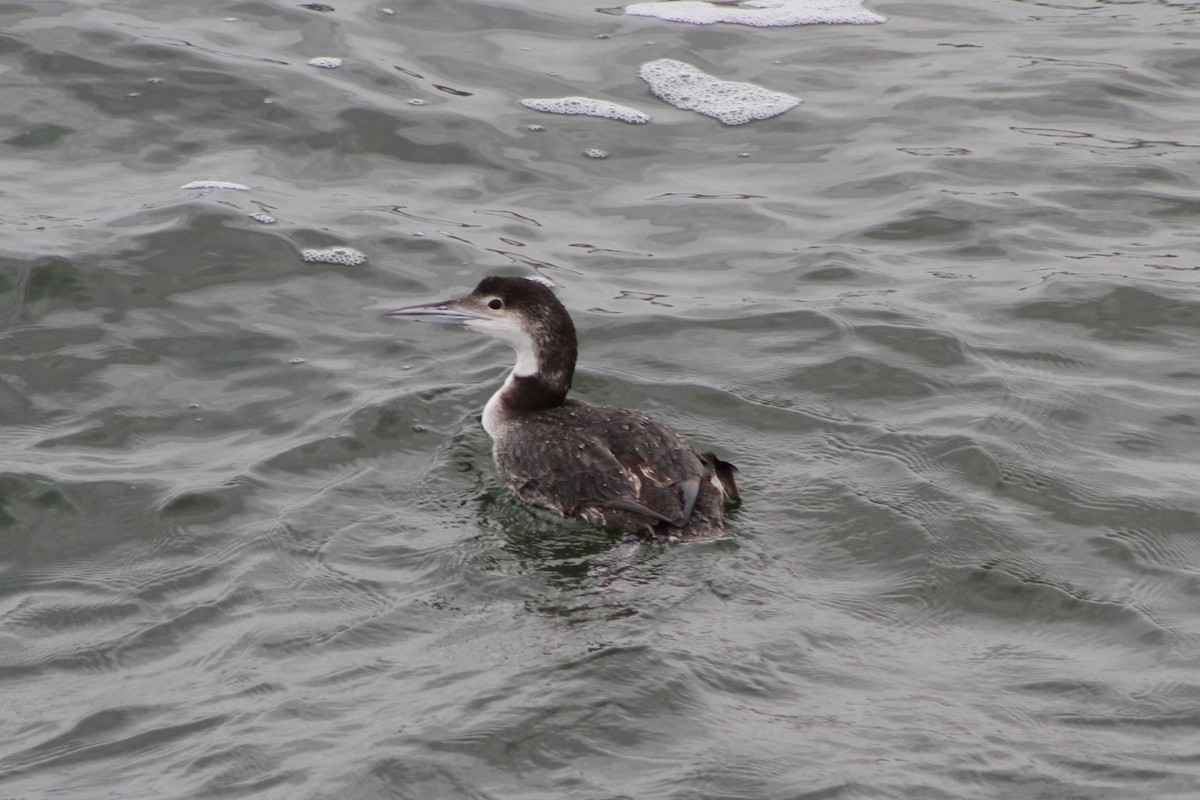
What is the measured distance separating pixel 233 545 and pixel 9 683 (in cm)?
124

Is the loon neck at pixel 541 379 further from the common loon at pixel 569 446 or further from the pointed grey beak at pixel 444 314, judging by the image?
the pointed grey beak at pixel 444 314

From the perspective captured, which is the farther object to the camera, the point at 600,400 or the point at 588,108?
the point at 588,108

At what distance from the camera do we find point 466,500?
724 centimetres

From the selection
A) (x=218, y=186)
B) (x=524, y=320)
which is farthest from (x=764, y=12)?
(x=524, y=320)

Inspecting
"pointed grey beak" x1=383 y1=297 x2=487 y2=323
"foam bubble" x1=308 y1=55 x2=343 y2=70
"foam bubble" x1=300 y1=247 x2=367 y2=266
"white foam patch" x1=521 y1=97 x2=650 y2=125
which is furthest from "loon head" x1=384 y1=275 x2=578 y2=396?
"foam bubble" x1=308 y1=55 x2=343 y2=70

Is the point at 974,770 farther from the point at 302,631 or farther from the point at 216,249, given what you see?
the point at 216,249

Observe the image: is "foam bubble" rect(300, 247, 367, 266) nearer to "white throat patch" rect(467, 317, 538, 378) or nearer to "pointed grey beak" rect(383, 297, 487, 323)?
"pointed grey beak" rect(383, 297, 487, 323)

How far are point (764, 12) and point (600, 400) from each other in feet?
23.3

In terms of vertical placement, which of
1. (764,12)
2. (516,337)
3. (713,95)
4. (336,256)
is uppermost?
(764,12)

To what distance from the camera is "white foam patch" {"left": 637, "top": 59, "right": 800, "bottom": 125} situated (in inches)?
479

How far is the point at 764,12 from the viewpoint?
1418 centimetres

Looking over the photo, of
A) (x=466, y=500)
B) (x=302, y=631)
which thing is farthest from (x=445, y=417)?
(x=302, y=631)

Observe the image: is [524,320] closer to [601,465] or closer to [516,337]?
[516,337]

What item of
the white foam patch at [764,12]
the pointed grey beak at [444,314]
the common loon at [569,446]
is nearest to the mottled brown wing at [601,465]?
the common loon at [569,446]
